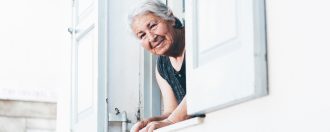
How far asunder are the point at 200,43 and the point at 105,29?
1.59 metres

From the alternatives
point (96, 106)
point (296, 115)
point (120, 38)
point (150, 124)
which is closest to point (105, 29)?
point (120, 38)

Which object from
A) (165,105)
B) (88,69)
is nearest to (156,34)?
(165,105)

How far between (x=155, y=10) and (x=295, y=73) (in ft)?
5.99

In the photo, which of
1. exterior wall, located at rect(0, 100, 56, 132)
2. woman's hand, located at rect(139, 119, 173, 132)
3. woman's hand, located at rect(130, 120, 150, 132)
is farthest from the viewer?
exterior wall, located at rect(0, 100, 56, 132)

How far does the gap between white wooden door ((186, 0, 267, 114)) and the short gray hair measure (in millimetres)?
973

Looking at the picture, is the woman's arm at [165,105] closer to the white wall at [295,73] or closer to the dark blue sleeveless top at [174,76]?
the dark blue sleeveless top at [174,76]

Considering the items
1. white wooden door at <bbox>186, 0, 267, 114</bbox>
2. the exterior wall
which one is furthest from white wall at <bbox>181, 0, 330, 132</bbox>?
the exterior wall

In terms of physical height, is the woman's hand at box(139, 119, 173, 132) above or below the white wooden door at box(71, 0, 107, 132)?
below

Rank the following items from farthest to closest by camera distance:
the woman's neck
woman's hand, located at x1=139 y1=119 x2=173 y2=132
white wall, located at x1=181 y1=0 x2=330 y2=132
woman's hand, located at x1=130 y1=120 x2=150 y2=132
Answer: woman's hand, located at x1=130 y1=120 x2=150 y2=132
the woman's neck
woman's hand, located at x1=139 y1=119 x2=173 y2=132
white wall, located at x1=181 y1=0 x2=330 y2=132

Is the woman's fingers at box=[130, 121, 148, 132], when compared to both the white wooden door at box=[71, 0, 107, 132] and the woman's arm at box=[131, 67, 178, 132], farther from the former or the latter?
the white wooden door at box=[71, 0, 107, 132]

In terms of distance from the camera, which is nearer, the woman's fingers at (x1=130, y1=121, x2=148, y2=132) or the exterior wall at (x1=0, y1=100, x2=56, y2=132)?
the woman's fingers at (x1=130, y1=121, x2=148, y2=132)

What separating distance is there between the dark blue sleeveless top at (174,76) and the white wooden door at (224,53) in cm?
96

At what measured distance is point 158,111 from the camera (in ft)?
16.7

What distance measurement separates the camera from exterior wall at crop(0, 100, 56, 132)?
9.23 m
